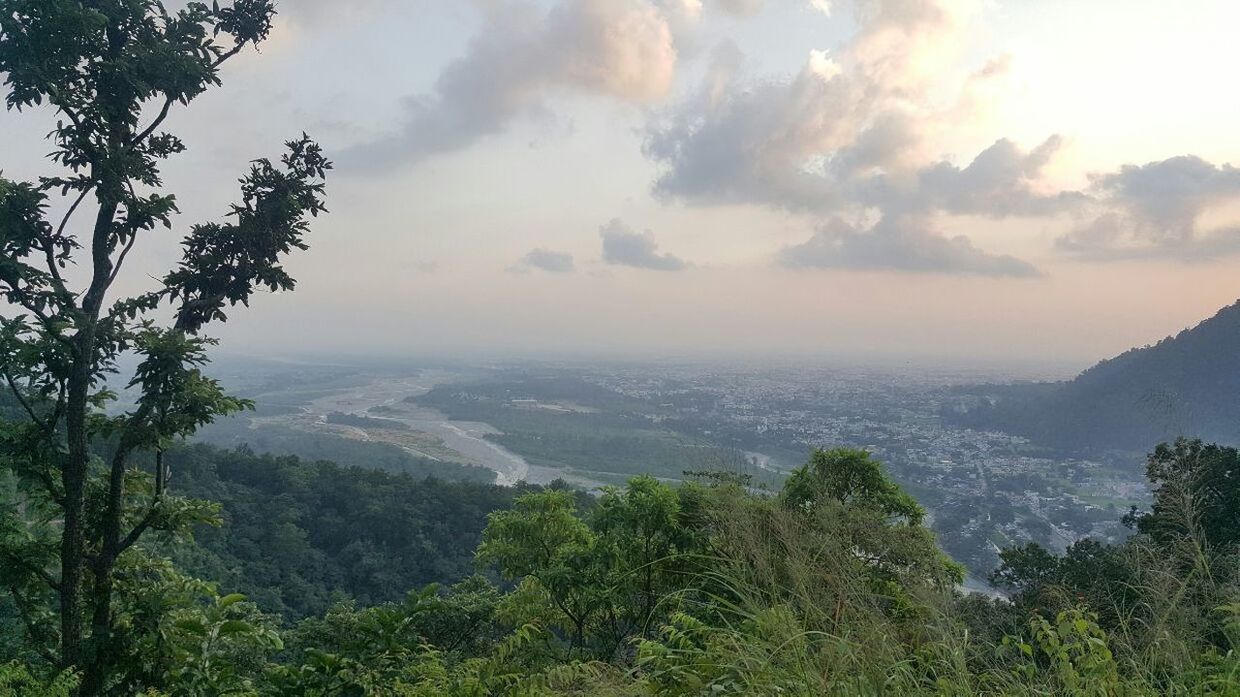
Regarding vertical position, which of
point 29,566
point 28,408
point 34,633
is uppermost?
point 28,408

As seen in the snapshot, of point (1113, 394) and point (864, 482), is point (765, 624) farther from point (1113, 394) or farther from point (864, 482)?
point (1113, 394)

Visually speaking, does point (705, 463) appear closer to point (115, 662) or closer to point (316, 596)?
point (115, 662)

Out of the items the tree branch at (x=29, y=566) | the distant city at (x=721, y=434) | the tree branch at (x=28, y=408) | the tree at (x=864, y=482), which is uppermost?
the tree branch at (x=28, y=408)

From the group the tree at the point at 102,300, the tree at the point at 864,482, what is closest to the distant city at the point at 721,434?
the tree at the point at 864,482

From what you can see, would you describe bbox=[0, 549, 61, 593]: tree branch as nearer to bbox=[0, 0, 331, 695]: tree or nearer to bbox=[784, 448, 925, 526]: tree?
bbox=[0, 0, 331, 695]: tree

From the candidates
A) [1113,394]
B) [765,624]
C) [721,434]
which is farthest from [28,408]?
[1113,394]

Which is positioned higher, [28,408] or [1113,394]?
[28,408]

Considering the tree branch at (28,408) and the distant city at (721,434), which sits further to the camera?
the distant city at (721,434)

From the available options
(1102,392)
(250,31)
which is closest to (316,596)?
(250,31)

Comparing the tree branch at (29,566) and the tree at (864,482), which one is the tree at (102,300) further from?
the tree at (864,482)
